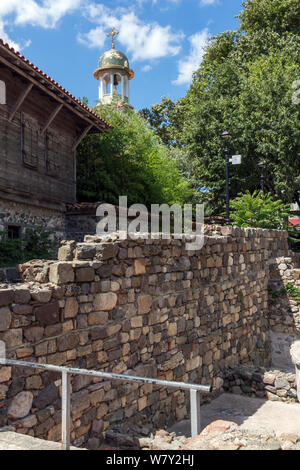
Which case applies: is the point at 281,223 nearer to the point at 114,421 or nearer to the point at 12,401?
the point at 114,421

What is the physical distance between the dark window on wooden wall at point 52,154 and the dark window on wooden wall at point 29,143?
61 centimetres

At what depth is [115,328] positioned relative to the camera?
5219 millimetres

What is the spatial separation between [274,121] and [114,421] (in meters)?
18.9

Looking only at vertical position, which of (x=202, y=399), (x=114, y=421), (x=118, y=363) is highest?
(x=118, y=363)

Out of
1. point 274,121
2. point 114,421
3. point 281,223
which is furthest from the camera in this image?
point 274,121

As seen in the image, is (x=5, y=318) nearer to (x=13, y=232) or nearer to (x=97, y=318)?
(x=97, y=318)

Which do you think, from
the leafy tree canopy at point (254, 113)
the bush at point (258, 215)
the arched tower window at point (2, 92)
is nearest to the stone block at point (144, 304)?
the arched tower window at point (2, 92)

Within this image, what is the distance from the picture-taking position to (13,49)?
32.3 ft

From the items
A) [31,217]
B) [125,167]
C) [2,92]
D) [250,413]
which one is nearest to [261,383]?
[250,413]

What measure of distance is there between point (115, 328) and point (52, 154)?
9912mm

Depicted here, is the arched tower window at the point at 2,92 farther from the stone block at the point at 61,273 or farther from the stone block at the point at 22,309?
the stone block at the point at 22,309

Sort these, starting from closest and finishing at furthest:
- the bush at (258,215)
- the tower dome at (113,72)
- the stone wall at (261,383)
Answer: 1. the stone wall at (261,383)
2. the bush at (258,215)
3. the tower dome at (113,72)

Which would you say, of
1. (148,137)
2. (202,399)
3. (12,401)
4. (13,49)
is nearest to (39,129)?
(13,49)

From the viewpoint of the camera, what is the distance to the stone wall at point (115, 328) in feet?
13.4
